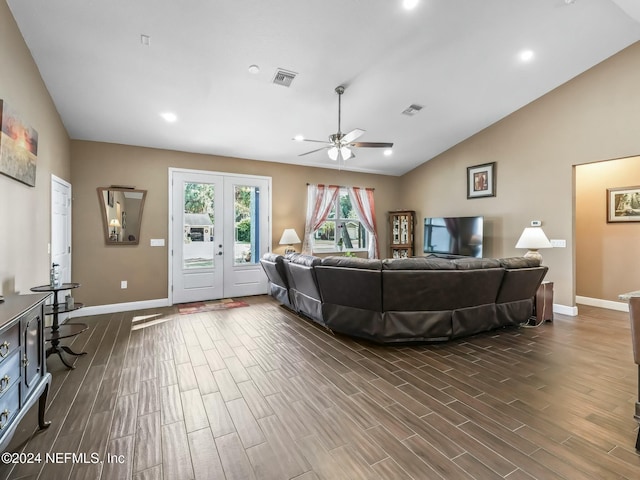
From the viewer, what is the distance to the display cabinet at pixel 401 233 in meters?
7.51

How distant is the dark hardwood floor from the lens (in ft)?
5.55

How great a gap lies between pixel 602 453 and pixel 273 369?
2.39 meters

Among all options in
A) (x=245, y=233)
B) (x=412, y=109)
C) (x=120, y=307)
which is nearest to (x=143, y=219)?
(x=120, y=307)

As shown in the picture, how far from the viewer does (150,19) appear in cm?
292

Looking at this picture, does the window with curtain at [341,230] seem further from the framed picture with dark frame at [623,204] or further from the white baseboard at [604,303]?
the framed picture with dark frame at [623,204]

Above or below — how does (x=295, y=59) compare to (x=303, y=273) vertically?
above

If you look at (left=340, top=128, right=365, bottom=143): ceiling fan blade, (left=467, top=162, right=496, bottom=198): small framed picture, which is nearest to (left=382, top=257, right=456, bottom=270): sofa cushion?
(left=340, top=128, right=365, bottom=143): ceiling fan blade

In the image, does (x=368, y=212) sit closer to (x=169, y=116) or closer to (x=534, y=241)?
(x=534, y=241)

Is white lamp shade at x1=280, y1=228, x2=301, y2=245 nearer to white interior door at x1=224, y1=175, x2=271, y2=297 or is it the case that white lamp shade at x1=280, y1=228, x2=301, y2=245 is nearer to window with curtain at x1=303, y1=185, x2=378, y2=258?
white interior door at x1=224, y1=175, x2=271, y2=297

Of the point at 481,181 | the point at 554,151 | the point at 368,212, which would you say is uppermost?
the point at 554,151

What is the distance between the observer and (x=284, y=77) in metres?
3.86

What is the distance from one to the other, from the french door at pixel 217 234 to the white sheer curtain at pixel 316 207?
36.2 inches

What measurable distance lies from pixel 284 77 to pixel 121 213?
352 cm

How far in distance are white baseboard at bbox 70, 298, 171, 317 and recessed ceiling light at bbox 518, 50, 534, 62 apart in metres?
6.61
